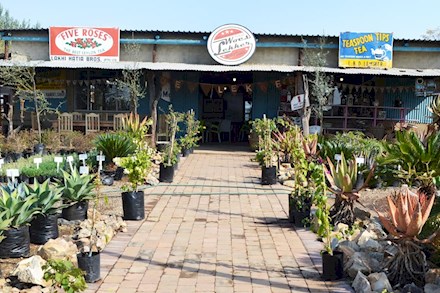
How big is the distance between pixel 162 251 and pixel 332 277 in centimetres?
204

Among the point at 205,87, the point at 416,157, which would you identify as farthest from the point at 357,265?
the point at 205,87

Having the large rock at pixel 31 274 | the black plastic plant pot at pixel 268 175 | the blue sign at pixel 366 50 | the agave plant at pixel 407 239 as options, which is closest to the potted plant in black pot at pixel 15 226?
the large rock at pixel 31 274

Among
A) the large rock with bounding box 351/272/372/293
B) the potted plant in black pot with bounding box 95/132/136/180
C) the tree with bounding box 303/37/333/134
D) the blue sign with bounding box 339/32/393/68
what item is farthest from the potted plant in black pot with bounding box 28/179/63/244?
the blue sign with bounding box 339/32/393/68

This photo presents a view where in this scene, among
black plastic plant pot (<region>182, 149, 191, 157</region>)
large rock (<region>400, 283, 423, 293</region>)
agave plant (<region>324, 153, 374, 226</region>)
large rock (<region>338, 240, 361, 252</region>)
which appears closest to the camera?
large rock (<region>400, 283, 423, 293</region>)

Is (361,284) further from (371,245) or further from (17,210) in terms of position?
(17,210)

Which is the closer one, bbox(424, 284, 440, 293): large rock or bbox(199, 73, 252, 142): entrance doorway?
bbox(424, 284, 440, 293): large rock

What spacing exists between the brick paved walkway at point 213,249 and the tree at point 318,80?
24.0 feet

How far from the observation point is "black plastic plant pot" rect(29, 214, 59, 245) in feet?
19.9

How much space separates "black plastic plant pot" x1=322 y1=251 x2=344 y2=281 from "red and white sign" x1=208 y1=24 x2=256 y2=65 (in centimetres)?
1308

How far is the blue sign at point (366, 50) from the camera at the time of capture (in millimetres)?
17406

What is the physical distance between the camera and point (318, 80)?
54.0 ft

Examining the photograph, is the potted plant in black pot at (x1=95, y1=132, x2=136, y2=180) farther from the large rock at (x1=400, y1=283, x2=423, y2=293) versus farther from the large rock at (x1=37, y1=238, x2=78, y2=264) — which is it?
the large rock at (x1=400, y1=283, x2=423, y2=293)

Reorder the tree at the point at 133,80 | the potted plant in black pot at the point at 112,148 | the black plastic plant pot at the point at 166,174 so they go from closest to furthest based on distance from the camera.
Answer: the black plastic plant pot at the point at 166,174 → the potted plant in black pot at the point at 112,148 → the tree at the point at 133,80

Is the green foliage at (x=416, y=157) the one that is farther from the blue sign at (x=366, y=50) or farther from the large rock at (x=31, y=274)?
the blue sign at (x=366, y=50)
